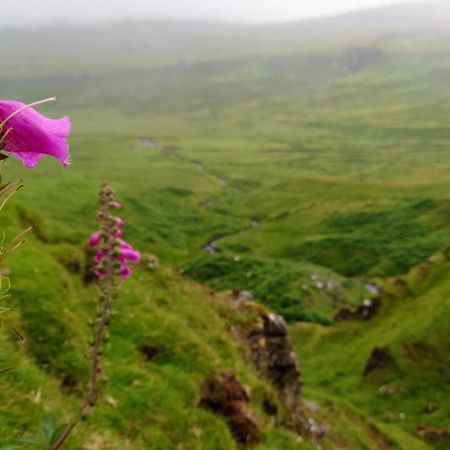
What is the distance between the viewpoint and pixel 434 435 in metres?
34.9

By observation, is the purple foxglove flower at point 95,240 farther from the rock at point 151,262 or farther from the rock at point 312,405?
the rock at point 312,405

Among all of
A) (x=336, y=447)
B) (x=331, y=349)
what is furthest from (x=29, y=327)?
(x=331, y=349)

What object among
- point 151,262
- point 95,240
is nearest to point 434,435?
point 151,262

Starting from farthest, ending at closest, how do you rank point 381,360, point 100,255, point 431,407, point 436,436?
point 381,360, point 431,407, point 436,436, point 100,255

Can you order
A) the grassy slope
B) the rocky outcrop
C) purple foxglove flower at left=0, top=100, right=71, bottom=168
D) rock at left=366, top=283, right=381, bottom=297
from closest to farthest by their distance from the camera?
1. purple foxglove flower at left=0, top=100, right=71, bottom=168
2. the rocky outcrop
3. the grassy slope
4. rock at left=366, top=283, right=381, bottom=297

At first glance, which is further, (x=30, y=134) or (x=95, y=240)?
(x=95, y=240)

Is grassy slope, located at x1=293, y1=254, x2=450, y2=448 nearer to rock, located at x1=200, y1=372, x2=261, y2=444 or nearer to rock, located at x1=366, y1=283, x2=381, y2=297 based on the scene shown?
A: rock, located at x1=200, y1=372, x2=261, y2=444

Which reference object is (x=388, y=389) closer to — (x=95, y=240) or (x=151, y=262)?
(x=151, y=262)

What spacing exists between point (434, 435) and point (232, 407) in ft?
85.7

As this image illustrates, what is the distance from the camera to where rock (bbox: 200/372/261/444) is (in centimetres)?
1320

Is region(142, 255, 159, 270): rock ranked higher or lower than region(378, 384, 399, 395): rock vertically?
higher

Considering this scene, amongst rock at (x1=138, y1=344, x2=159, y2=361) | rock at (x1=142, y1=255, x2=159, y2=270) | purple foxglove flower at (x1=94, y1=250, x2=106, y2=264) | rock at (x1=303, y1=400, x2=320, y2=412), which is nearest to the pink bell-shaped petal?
purple foxglove flower at (x1=94, y1=250, x2=106, y2=264)

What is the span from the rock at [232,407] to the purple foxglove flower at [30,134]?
37.8 feet

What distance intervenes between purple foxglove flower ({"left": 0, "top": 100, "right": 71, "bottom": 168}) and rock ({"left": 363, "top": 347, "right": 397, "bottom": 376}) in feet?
144
